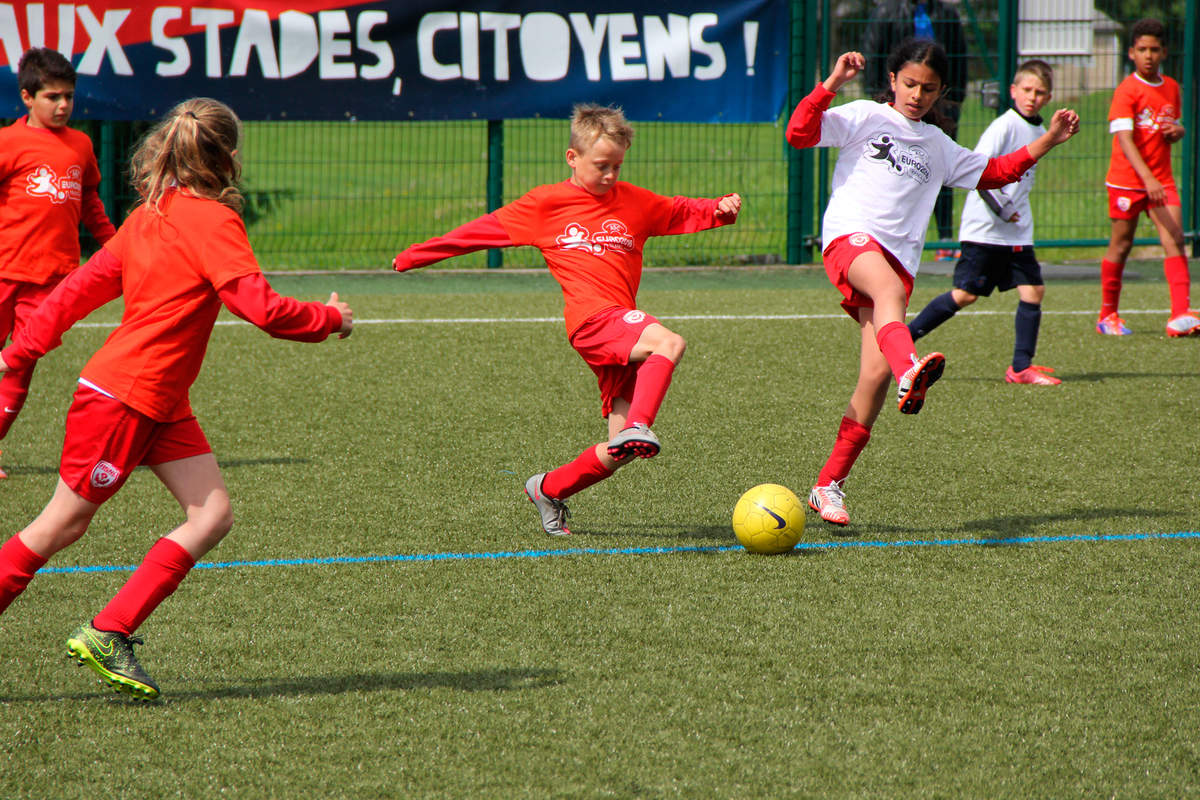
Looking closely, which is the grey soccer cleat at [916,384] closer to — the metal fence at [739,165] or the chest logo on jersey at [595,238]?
the chest logo on jersey at [595,238]

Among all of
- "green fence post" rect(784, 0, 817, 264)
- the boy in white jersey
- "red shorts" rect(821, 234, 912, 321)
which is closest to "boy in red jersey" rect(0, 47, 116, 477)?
"red shorts" rect(821, 234, 912, 321)

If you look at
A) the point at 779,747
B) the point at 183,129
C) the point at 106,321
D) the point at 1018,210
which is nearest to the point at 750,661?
the point at 779,747

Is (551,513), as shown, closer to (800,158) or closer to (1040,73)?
(1040,73)

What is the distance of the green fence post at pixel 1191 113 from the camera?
1361cm

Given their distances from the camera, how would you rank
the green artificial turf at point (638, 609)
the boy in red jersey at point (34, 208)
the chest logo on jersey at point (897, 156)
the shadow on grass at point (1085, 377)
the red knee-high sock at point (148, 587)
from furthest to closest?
the shadow on grass at point (1085, 377) < the boy in red jersey at point (34, 208) < the chest logo on jersey at point (897, 156) < the red knee-high sock at point (148, 587) < the green artificial turf at point (638, 609)

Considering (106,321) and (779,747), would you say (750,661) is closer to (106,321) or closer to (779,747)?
(779,747)

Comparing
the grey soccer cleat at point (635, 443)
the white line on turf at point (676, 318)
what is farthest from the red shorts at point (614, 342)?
the white line on turf at point (676, 318)

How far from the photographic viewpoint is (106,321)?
10273mm

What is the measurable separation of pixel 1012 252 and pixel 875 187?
10.2ft

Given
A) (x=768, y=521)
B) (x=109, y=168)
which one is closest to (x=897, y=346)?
(x=768, y=521)

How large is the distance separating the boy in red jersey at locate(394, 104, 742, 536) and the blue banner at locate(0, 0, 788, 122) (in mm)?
8169

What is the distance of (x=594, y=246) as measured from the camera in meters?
5.08

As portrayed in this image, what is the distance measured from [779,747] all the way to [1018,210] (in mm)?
5510

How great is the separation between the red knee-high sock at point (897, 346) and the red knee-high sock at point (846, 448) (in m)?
0.44
